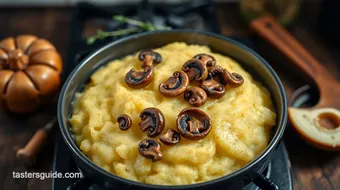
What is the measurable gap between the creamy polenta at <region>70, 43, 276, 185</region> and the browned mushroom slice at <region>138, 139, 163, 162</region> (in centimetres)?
4

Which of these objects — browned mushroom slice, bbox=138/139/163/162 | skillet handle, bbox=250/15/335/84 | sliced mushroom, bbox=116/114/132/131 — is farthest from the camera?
skillet handle, bbox=250/15/335/84

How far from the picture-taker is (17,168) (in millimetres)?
2303

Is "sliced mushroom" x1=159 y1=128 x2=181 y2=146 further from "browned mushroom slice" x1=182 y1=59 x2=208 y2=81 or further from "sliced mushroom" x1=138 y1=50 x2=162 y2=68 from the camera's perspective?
"sliced mushroom" x1=138 y1=50 x2=162 y2=68

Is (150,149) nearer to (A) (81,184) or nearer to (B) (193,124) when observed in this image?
(B) (193,124)

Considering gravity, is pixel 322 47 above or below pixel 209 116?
above

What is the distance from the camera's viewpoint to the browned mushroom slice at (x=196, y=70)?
202 centimetres

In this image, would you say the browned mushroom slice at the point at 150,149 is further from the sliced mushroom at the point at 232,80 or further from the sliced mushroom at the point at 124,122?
the sliced mushroom at the point at 232,80

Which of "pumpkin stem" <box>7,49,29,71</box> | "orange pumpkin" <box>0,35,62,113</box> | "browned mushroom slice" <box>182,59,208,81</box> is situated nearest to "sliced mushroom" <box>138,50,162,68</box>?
"browned mushroom slice" <box>182,59,208,81</box>

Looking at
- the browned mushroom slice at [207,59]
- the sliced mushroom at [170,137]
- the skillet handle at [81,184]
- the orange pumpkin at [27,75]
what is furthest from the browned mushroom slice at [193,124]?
the orange pumpkin at [27,75]

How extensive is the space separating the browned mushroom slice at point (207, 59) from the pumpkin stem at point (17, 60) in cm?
100

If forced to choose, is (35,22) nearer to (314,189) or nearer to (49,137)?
(49,137)

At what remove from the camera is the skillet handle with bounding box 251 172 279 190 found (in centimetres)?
176

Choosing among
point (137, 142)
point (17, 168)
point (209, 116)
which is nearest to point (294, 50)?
point (209, 116)

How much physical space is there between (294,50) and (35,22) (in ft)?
6.01
